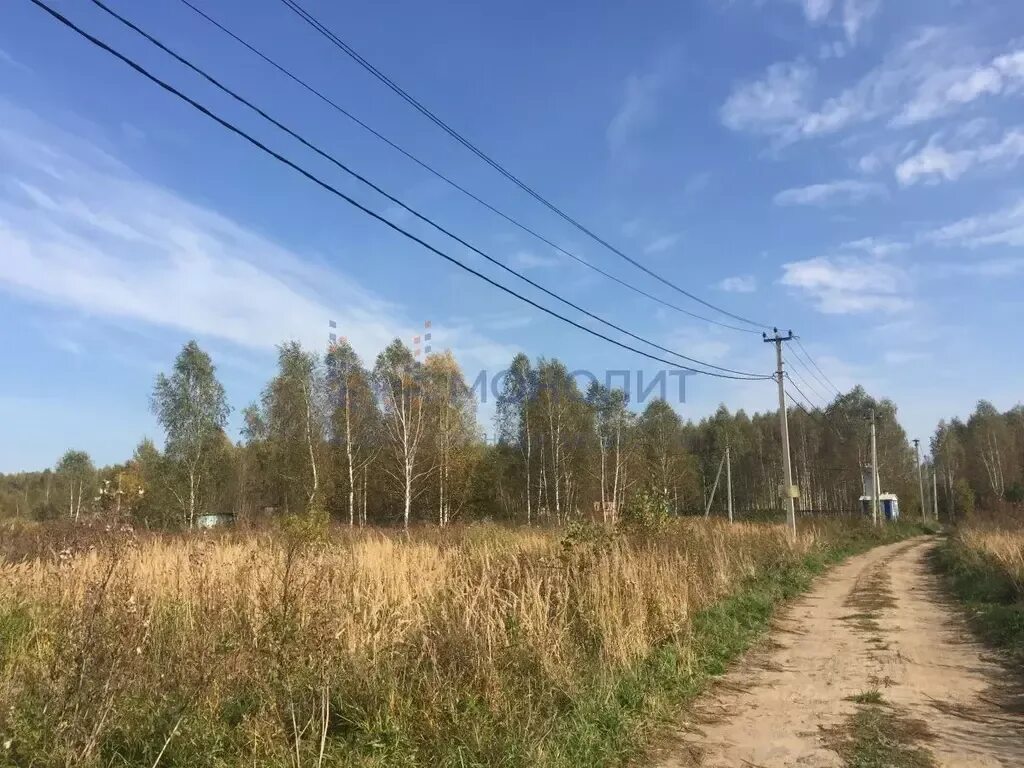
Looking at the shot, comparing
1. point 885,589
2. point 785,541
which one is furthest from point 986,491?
point 885,589

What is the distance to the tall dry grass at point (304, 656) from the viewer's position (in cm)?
397

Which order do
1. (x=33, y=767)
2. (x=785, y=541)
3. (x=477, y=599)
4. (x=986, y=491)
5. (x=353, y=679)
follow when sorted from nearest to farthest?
(x=33, y=767)
(x=353, y=679)
(x=477, y=599)
(x=785, y=541)
(x=986, y=491)

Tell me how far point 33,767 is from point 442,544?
38.8 feet

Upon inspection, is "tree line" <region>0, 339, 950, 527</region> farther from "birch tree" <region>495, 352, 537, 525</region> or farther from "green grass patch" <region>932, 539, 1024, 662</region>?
"green grass patch" <region>932, 539, 1024, 662</region>

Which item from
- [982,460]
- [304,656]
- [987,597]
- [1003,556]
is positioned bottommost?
[987,597]

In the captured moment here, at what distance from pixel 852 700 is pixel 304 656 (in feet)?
15.4

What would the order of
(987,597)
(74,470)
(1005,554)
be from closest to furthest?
(987,597), (1005,554), (74,470)

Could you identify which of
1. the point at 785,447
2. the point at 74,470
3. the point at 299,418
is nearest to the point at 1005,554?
the point at 785,447

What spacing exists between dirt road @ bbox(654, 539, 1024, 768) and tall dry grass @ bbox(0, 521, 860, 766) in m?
0.94

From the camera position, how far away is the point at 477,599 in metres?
6.23

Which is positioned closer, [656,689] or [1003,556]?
[656,689]

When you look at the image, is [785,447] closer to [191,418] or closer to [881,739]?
[881,739]

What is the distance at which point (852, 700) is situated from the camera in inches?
230

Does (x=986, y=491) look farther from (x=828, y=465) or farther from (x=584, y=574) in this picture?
(x=584, y=574)
